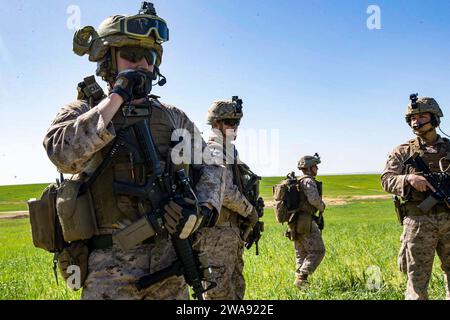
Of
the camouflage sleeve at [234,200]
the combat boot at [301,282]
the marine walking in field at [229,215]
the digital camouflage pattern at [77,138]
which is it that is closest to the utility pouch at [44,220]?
the digital camouflage pattern at [77,138]

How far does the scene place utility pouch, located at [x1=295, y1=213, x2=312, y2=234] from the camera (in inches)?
343

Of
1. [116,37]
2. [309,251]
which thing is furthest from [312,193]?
[116,37]

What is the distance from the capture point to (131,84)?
8.77ft

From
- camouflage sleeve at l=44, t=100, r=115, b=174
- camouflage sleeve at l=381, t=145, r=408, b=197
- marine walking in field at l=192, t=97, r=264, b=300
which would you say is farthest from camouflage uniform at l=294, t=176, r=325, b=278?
camouflage sleeve at l=44, t=100, r=115, b=174

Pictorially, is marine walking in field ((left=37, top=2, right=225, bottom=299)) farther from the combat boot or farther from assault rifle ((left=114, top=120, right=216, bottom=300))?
the combat boot

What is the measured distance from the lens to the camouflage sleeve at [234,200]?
196 inches

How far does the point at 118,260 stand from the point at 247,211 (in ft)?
8.39

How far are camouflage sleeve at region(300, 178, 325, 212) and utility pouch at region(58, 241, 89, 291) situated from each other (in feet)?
21.2

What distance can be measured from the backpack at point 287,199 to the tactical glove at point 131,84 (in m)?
6.41

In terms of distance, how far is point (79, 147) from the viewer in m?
2.56

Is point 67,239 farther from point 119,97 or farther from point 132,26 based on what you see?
point 132,26

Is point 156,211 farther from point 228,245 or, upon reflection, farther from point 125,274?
point 228,245

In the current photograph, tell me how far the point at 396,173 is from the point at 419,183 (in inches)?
16.3
